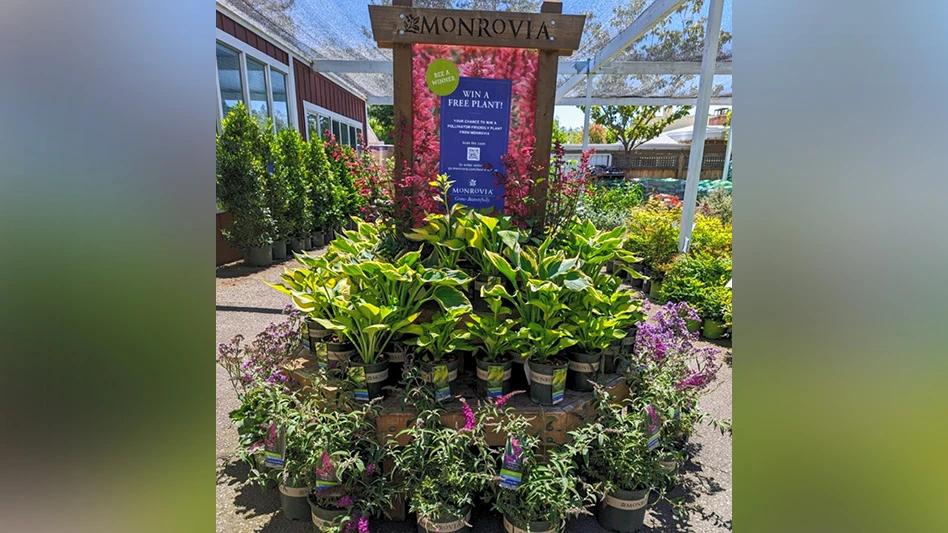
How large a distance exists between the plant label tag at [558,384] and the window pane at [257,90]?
7441 millimetres

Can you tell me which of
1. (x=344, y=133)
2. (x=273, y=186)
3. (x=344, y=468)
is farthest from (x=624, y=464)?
(x=344, y=133)

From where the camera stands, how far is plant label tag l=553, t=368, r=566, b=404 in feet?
6.38

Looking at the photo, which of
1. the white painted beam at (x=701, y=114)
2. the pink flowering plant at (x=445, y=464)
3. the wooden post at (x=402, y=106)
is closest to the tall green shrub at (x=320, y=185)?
the wooden post at (x=402, y=106)

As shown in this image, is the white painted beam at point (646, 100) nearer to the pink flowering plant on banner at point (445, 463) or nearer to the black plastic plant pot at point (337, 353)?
the black plastic plant pot at point (337, 353)

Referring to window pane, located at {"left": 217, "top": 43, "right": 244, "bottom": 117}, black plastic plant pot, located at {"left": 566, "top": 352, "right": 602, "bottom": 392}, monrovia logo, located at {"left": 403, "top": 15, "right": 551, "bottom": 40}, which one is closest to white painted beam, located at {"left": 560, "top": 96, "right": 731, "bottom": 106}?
window pane, located at {"left": 217, "top": 43, "right": 244, "bottom": 117}

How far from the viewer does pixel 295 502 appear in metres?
1.85

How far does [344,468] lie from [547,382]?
896 mm

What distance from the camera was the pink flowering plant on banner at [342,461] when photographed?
5.48 ft
